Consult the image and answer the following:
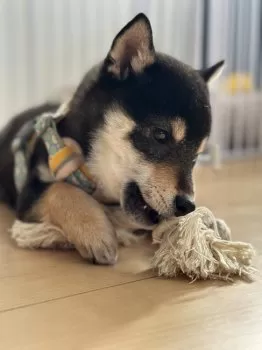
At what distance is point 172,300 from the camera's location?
1.08 metres

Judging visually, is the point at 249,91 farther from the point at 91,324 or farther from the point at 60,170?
the point at 91,324

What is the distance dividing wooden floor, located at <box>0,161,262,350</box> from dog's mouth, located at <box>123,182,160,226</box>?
9 centimetres

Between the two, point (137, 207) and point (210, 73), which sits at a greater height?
point (210, 73)

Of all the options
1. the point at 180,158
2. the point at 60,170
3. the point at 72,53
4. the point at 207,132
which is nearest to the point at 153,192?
the point at 180,158

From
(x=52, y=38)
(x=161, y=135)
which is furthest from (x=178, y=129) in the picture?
(x=52, y=38)

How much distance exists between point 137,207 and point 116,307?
0.33 meters

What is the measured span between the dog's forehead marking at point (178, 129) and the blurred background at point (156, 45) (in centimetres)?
85

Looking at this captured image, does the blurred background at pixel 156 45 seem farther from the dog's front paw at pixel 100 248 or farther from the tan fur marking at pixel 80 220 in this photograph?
the dog's front paw at pixel 100 248

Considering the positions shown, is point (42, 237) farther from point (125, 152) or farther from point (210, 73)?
point (210, 73)

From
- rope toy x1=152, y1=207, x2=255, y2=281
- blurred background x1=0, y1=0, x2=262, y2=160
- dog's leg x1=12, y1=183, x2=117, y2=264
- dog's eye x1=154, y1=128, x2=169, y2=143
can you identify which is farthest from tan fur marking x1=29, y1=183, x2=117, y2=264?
blurred background x1=0, y1=0, x2=262, y2=160

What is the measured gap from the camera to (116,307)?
1.05m

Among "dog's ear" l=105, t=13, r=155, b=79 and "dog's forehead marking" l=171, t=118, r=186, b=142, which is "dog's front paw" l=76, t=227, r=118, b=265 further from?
"dog's ear" l=105, t=13, r=155, b=79

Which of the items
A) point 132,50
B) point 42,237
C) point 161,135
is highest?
point 132,50

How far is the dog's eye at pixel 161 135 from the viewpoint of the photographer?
1256 millimetres
